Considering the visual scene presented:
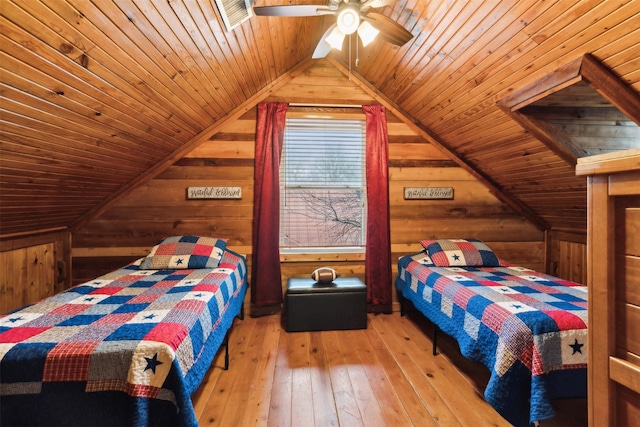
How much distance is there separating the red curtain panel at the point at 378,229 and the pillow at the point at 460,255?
Result: 478 mm

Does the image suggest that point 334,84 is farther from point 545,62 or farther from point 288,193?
point 545,62

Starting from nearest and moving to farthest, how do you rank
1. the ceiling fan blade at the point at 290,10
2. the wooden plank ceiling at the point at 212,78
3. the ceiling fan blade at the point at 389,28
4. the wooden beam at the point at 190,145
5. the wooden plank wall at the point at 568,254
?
1. the wooden plank ceiling at the point at 212,78
2. the ceiling fan blade at the point at 290,10
3. the ceiling fan blade at the point at 389,28
4. the wooden beam at the point at 190,145
5. the wooden plank wall at the point at 568,254

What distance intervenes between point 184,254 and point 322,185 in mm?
1531

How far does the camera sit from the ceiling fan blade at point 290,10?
156cm

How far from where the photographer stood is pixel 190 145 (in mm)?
3033

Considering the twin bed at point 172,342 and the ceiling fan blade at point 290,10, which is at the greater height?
the ceiling fan blade at point 290,10

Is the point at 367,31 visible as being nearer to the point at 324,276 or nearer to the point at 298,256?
the point at 324,276

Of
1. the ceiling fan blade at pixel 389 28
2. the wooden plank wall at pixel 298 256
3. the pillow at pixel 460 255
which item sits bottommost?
the pillow at pixel 460 255

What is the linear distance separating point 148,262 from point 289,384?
1563 mm

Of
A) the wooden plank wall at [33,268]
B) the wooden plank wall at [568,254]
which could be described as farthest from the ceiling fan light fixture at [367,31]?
the wooden plank wall at [33,268]

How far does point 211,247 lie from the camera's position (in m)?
2.74

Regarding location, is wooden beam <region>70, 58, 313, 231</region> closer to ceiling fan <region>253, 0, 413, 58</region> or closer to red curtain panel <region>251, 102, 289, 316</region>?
red curtain panel <region>251, 102, 289, 316</region>

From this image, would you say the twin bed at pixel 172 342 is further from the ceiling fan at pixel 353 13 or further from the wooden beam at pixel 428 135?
the ceiling fan at pixel 353 13

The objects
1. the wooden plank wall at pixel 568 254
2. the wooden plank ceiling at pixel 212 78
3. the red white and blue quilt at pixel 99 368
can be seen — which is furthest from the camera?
the wooden plank wall at pixel 568 254
